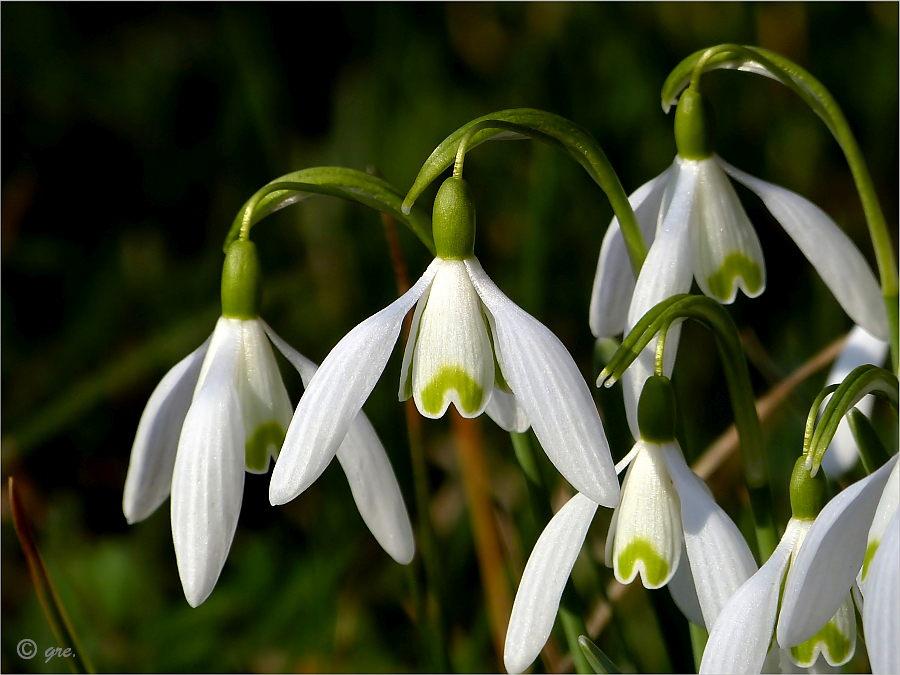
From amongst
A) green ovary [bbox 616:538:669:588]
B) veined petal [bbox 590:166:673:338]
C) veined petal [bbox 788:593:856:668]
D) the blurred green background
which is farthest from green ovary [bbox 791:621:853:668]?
the blurred green background

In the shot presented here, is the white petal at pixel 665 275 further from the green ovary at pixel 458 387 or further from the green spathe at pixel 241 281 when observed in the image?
the green spathe at pixel 241 281

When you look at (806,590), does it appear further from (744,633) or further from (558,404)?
(558,404)

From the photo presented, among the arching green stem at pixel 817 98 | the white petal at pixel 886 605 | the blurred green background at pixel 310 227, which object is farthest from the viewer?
the blurred green background at pixel 310 227

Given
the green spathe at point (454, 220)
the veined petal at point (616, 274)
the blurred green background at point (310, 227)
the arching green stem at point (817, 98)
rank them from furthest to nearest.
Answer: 1. the blurred green background at point (310, 227)
2. the veined petal at point (616, 274)
3. the arching green stem at point (817, 98)
4. the green spathe at point (454, 220)

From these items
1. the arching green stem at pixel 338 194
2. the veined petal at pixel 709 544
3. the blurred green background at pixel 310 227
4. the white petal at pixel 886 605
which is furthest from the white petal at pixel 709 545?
the blurred green background at pixel 310 227

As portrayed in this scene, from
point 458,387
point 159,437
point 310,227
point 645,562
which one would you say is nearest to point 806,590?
point 645,562

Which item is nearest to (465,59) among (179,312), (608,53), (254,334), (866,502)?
(608,53)

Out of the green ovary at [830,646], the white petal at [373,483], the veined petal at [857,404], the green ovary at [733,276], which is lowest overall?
the green ovary at [830,646]

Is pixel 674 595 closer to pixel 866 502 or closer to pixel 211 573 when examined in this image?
pixel 866 502
